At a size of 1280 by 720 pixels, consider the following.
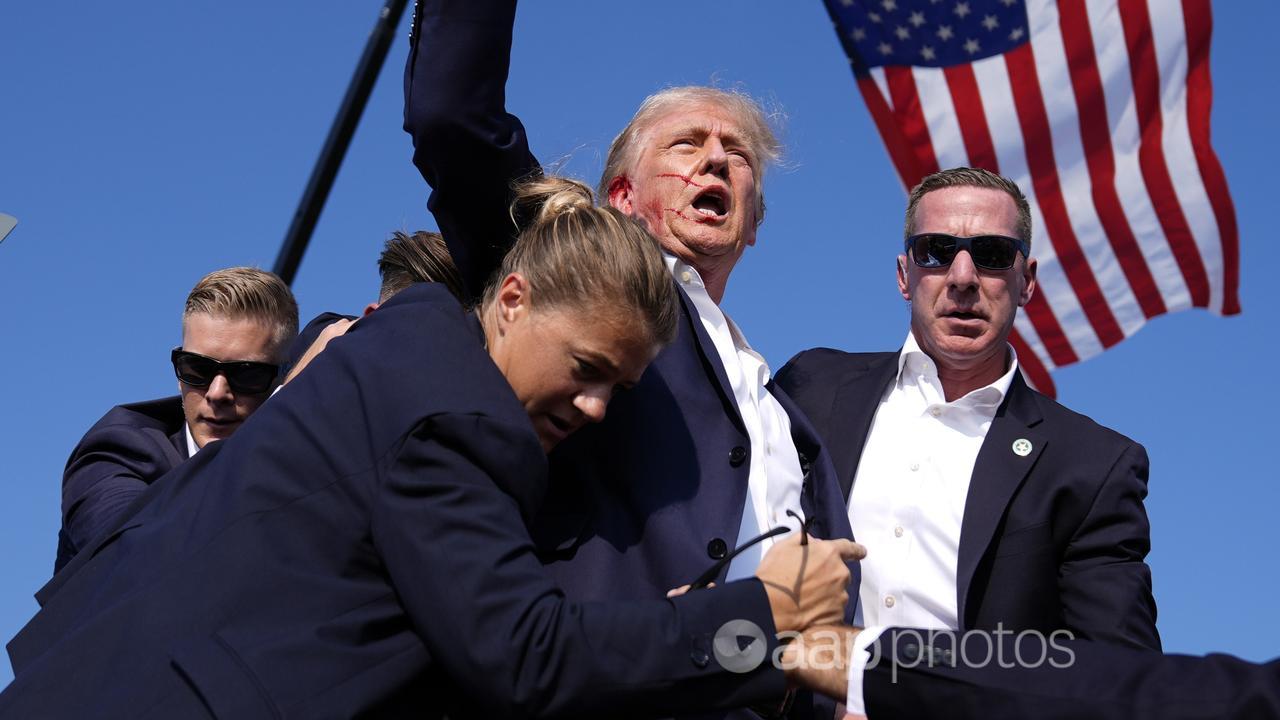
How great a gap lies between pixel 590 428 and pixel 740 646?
891 mm

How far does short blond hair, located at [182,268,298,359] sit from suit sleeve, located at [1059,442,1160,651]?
3.00m

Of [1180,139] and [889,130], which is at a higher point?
[889,130]

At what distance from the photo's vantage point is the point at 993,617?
4457mm

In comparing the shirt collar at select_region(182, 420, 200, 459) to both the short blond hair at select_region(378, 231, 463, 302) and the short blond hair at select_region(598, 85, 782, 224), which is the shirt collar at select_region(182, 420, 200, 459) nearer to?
the short blond hair at select_region(378, 231, 463, 302)

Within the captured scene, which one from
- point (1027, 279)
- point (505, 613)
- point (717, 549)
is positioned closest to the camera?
point (505, 613)

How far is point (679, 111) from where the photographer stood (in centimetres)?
454

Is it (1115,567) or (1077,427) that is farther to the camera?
(1077,427)

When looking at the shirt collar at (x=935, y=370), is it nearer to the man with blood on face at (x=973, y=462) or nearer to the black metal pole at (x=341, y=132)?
the man with blood on face at (x=973, y=462)

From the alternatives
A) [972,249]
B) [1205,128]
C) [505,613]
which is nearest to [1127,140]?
[1205,128]

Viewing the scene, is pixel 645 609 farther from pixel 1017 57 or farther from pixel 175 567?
pixel 1017 57

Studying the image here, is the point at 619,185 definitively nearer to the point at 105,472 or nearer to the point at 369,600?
the point at 105,472

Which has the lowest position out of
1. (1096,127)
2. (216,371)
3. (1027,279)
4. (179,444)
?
(179,444)

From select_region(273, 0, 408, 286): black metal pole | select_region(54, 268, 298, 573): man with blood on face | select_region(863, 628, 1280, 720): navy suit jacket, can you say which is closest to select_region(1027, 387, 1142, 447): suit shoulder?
select_region(863, 628, 1280, 720): navy suit jacket

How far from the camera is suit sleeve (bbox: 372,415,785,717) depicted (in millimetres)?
2617
